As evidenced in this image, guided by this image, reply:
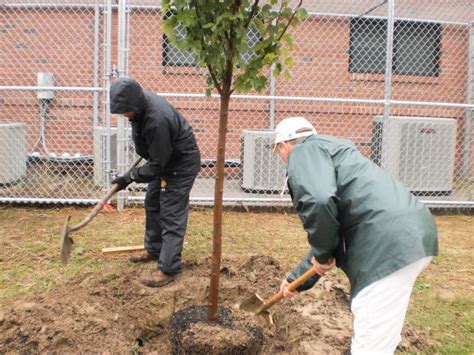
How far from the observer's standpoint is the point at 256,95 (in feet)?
27.7

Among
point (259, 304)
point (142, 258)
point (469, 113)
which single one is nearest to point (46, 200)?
point (142, 258)

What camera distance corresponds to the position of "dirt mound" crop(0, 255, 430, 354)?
10.9ft

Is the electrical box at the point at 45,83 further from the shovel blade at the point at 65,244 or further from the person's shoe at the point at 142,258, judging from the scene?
the shovel blade at the point at 65,244

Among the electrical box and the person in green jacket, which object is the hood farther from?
the electrical box

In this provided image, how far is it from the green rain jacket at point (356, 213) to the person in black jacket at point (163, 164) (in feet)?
5.90

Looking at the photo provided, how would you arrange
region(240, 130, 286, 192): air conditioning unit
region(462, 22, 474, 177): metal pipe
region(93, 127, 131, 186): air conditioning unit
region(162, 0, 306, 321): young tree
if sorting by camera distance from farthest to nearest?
region(462, 22, 474, 177): metal pipe < region(240, 130, 286, 192): air conditioning unit < region(93, 127, 131, 186): air conditioning unit < region(162, 0, 306, 321): young tree

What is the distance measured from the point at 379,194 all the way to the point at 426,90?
25.8 feet

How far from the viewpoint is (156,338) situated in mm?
3770

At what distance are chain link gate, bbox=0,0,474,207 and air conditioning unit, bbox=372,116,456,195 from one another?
0.02 m

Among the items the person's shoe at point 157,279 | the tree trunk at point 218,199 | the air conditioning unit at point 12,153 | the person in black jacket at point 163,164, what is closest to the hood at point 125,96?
the person in black jacket at point 163,164

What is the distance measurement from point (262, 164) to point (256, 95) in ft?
5.01

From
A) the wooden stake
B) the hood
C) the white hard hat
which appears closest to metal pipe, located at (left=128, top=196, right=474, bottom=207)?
the wooden stake

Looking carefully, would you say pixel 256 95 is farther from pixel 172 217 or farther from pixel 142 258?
pixel 172 217

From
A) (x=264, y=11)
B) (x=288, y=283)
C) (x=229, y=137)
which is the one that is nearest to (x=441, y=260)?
(x=288, y=283)
